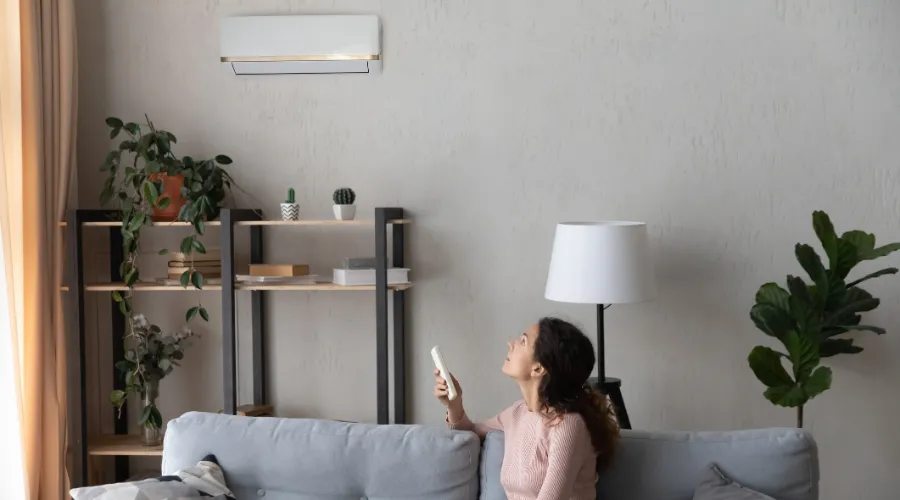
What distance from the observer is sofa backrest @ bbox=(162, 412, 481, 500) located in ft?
7.89

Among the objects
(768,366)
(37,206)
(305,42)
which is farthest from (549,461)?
(37,206)

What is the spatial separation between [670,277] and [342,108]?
1427 mm

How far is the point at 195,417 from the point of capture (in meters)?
2.56

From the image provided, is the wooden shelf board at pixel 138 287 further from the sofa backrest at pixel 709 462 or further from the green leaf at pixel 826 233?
the green leaf at pixel 826 233

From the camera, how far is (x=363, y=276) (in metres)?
3.30

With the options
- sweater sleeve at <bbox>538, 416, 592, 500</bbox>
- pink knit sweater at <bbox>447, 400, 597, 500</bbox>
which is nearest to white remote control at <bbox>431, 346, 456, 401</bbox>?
pink knit sweater at <bbox>447, 400, 597, 500</bbox>

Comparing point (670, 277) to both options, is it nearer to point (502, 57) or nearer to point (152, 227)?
point (502, 57)

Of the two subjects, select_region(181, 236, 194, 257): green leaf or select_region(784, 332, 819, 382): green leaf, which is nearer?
select_region(784, 332, 819, 382): green leaf

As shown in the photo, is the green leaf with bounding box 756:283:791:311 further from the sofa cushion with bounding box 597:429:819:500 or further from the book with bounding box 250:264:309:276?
the book with bounding box 250:264:309:276

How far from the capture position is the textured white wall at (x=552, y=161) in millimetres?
3414

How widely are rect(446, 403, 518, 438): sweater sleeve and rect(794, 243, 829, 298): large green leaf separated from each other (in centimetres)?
126

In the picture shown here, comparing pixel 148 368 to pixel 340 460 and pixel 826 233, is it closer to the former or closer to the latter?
pixel 340 460

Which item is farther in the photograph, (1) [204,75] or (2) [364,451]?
(1) [204,75]

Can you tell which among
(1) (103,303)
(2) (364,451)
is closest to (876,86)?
(2) (364,451)
